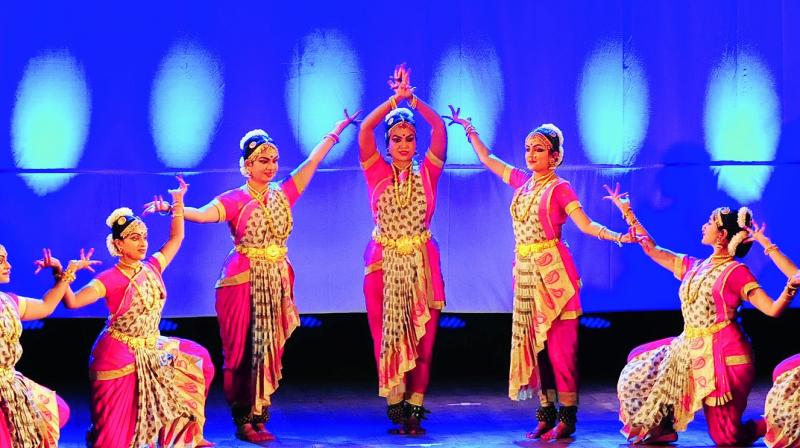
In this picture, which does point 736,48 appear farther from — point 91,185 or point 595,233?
point 91,185

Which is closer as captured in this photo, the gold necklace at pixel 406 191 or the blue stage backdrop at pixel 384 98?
the gold necklace at pixel 406 191

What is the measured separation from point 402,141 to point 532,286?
873mm

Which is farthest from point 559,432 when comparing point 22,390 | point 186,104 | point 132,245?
point 186,104

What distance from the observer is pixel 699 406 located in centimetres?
518

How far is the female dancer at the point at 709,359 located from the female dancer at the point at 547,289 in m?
0.25

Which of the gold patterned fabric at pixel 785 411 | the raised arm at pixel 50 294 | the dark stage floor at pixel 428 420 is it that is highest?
the raised arm at pixel 50 294

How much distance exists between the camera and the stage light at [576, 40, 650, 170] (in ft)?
20.7

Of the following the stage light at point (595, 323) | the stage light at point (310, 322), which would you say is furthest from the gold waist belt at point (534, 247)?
the stage light at point (310, 322)

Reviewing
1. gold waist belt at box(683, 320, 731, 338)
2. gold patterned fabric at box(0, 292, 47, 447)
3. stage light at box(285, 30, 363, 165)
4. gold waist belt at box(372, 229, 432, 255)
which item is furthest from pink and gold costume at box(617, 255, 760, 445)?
gold patterned fabric at box(0, 292, 47, 447)

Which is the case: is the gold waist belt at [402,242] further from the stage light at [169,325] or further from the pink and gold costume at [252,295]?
the stage light at [169,325]

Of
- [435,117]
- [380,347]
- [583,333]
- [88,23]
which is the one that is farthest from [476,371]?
[88,23]

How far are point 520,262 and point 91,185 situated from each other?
221 centimetres

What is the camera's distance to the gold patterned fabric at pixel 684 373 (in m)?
5.17

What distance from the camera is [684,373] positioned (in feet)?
17.1
